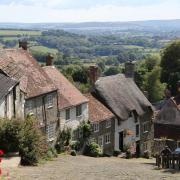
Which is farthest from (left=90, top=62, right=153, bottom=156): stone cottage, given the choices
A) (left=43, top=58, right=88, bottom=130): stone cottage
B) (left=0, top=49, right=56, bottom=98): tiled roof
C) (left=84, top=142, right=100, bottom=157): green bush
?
(left=0, top=49, right=56, bottom=98): tiled roof

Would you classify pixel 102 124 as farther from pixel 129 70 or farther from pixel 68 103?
pixel 129 70

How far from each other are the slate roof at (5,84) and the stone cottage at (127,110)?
18.2m

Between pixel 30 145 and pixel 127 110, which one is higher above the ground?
pixel 127 110

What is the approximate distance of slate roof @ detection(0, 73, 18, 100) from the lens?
30266 millimetres

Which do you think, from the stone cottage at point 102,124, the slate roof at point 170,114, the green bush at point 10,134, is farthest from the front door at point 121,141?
the green bush at point 10,134

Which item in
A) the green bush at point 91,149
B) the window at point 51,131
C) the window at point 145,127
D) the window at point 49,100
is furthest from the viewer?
the window at point 145,127

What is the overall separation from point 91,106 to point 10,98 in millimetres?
16434

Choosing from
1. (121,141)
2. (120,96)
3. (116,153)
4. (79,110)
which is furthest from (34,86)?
(121,141)

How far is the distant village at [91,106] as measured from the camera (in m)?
34.9

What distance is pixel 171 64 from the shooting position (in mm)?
99875

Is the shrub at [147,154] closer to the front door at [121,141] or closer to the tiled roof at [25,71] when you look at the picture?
the front door at [121,141]

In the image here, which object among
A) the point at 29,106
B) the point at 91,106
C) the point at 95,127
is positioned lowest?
the point at 95,127

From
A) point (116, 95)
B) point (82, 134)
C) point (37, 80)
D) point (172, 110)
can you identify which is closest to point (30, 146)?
point (37, 80)

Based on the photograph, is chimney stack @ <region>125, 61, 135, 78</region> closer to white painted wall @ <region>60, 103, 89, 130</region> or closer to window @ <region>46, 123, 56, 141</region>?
white painted wall @ <region>60, 103, 89, 130</region>
